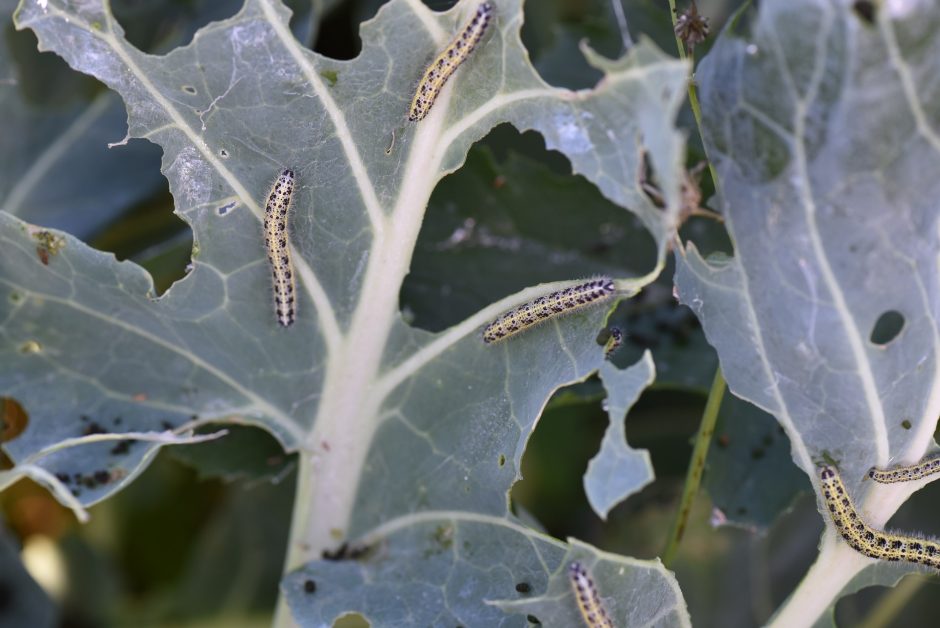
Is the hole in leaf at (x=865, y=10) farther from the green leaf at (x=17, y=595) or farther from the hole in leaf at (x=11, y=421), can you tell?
the green leaf at (x=17, y=595)

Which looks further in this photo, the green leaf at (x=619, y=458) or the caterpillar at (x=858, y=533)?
the caterpillar at (x=858, y=533)

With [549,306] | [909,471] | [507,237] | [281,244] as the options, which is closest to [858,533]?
[909,471]

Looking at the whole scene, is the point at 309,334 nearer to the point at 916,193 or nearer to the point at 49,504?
the point at 916,193

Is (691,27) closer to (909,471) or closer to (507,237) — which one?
(507,237)

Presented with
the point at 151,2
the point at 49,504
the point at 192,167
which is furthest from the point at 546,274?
the point at 49,504

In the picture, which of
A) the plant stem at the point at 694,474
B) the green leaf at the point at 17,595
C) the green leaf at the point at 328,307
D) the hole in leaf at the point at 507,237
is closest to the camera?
the green leaf at the point at 328,307

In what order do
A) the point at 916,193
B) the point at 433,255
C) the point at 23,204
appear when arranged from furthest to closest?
1. the point at 23,204
2. the point at 433,255
3. the point at 916,193

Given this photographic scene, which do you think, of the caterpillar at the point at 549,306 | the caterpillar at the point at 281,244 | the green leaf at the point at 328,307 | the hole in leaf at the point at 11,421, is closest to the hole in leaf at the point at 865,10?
the green leaf at the point at 328,307
